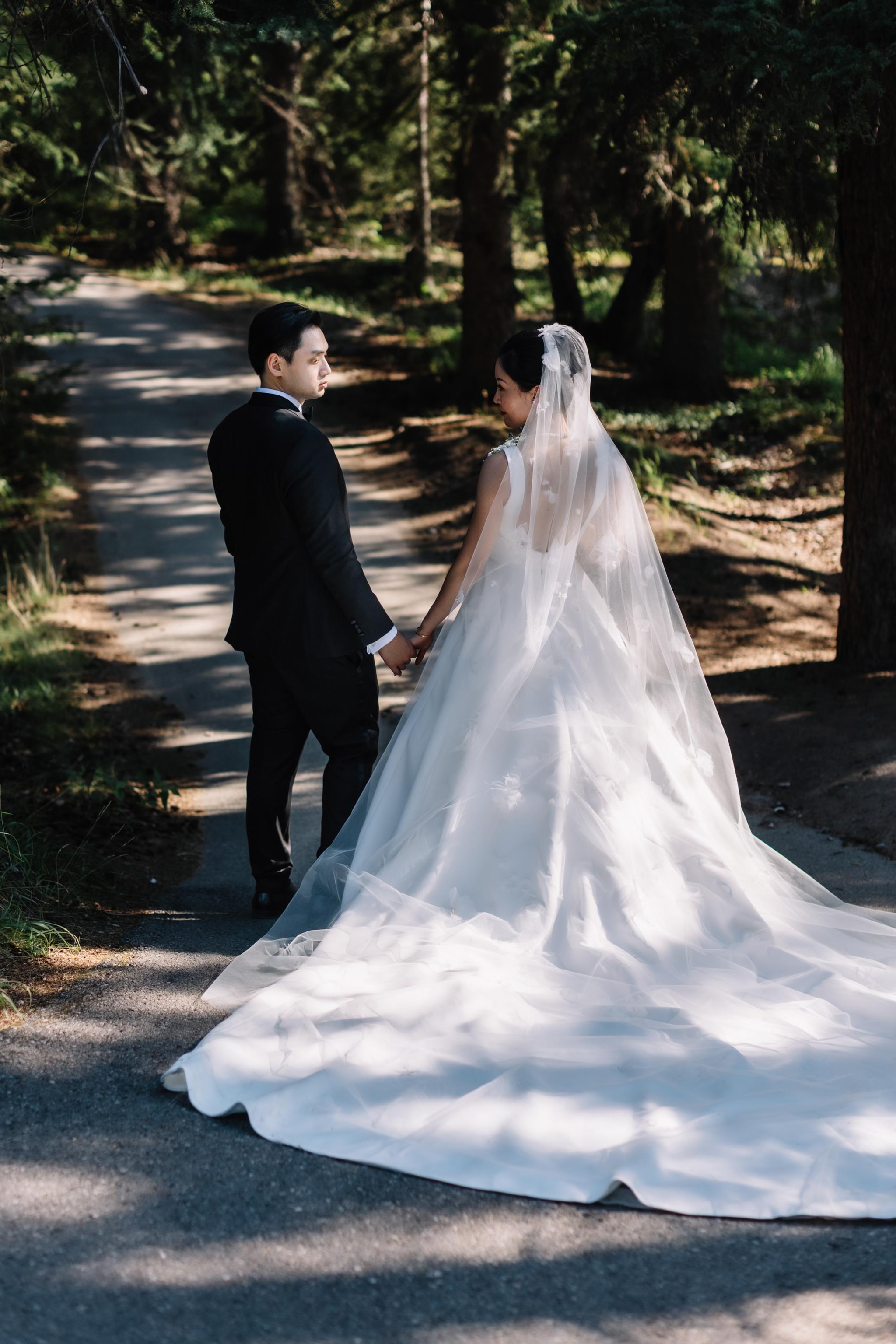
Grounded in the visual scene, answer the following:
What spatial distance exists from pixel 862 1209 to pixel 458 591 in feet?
9.40

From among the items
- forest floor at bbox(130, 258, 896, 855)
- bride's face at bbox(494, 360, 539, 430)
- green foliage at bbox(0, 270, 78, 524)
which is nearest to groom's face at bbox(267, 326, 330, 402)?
bride's face at bbox(494, 360, 539, 430)

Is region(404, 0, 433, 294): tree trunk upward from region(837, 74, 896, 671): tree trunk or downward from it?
upward

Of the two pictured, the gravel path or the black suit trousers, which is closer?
the gravel path

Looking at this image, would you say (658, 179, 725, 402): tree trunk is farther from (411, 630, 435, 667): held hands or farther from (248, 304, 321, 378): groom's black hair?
(411, 630, 435, 667): held hands

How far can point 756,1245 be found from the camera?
3004 mm

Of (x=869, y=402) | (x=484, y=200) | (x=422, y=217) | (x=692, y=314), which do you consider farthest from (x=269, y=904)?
(x=422, y=217)

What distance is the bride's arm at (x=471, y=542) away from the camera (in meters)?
4.86

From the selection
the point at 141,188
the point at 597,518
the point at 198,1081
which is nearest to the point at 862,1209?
the point at 198,1081

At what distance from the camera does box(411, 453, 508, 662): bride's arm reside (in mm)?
4863

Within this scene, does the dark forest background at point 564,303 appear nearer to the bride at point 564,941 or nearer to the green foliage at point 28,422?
the green foliage at point 28,422

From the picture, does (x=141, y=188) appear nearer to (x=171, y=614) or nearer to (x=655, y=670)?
(x=171, y=614)

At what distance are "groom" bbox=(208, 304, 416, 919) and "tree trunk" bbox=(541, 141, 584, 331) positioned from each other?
18.9ft

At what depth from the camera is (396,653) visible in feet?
16.5

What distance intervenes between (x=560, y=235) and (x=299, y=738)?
11522 mm
